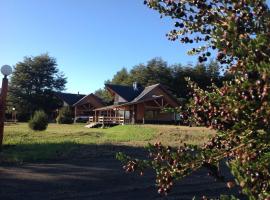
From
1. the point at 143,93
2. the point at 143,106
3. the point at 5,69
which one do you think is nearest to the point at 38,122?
the point at 5,69

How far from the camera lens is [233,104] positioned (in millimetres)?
2453

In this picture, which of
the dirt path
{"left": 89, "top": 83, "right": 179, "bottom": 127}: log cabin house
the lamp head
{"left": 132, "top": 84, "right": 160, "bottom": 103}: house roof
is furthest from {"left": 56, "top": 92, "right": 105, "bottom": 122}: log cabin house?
the dirt path

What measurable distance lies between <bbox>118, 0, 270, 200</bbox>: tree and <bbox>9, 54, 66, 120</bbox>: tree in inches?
3443

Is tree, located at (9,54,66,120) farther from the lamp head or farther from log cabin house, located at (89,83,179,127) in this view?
the lamp head

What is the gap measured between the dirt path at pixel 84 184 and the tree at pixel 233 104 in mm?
8264

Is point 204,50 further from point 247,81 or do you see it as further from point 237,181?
point 237,181

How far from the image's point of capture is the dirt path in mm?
11094

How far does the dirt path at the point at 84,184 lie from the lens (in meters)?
11.1

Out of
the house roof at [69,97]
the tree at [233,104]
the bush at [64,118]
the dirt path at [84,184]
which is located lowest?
the dirt path at [84,184]

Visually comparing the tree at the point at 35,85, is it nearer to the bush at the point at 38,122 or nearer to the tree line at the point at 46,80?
the tree line at the point at 46,80

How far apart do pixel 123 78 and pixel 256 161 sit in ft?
375

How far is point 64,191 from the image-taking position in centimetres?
1147

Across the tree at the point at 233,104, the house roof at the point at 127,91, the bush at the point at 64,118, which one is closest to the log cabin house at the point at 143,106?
the house roof at the point at 127,91

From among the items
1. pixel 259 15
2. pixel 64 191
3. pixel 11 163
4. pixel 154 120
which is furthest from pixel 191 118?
pixel 154 120
